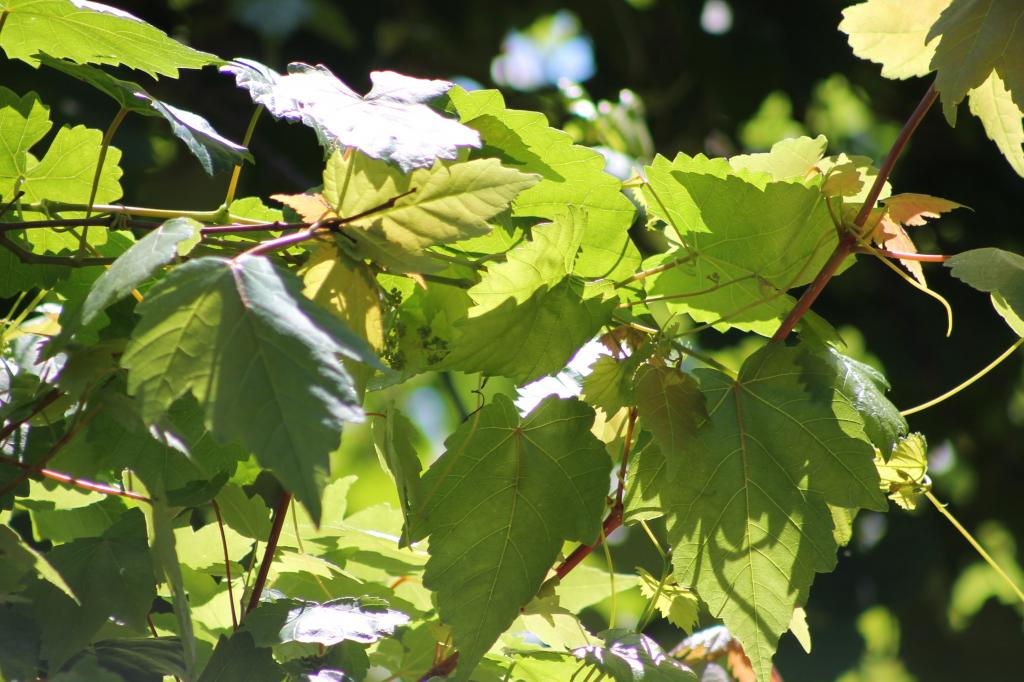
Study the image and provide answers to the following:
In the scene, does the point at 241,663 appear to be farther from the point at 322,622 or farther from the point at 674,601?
the point at 674,601

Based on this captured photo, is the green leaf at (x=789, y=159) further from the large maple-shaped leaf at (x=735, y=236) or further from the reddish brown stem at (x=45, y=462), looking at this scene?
the reddish brown stem at (x=45, y=462)

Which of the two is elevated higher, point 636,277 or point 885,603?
point 636,277

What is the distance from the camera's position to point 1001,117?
0.49 meters

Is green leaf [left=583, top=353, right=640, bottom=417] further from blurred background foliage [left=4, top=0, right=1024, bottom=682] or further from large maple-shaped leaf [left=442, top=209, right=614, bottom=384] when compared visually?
blurred background foliage [left=4, top=0, right=1024, bottom=682]

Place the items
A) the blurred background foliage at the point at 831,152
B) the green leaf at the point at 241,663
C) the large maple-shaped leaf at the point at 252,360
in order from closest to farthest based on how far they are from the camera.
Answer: the large maple-shaped leaf at the point at 252,360 → the green leaf at the point at 241,663 → the blurred background foliage at the point at 831,152

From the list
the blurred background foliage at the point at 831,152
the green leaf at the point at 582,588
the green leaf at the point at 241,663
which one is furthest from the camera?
the blurred background foliage at the point at 831,152

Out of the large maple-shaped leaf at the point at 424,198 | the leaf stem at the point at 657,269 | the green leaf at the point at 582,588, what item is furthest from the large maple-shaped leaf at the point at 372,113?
the green leaf at the point at 582,588

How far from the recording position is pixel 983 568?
2.04 metres

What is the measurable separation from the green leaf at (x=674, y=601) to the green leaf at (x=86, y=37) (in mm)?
312

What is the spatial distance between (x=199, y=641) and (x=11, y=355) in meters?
0.17

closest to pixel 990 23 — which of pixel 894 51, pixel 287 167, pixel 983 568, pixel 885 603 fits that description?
pixel 894 51

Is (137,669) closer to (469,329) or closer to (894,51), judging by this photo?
(469,329)

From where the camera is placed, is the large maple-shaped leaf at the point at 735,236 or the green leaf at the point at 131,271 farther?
the large maple-shaped leaf at the point at 735,236

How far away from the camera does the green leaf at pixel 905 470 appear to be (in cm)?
45
